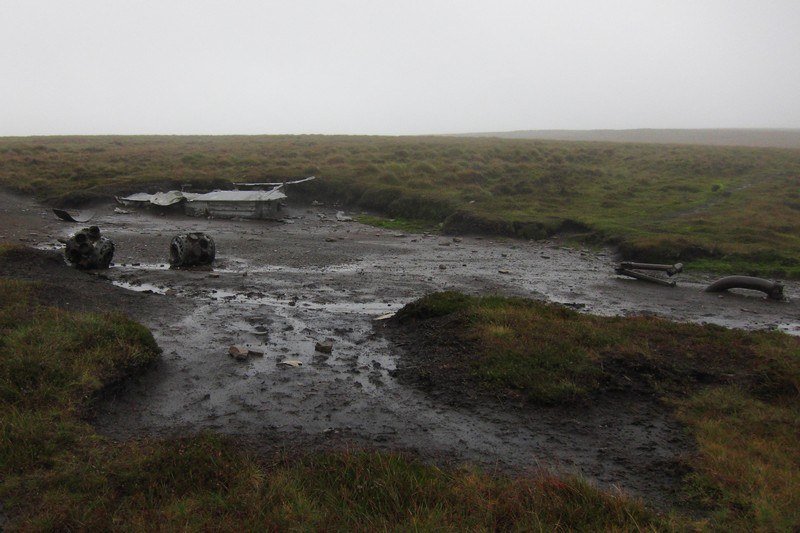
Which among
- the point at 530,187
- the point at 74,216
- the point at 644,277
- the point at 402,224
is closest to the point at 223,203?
the point at 74,216

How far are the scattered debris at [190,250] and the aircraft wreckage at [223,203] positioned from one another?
362 inches

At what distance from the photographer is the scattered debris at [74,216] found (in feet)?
67.4

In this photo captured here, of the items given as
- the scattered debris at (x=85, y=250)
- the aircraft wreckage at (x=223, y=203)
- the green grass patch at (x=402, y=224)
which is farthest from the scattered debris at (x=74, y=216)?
the green grass patch at (x=402, y=224)

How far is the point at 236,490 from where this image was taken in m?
4.41

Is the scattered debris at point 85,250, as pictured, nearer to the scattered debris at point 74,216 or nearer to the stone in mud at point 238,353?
the stone in mud at point 238,353

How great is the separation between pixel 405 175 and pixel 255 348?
22514 millimetres

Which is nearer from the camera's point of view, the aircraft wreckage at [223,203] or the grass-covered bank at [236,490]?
the grass-covered bank at [236,490]

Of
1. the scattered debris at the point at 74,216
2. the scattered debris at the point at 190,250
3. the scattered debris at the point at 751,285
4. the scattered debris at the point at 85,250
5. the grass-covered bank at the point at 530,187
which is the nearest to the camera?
the scattered debris at the point at 85,250

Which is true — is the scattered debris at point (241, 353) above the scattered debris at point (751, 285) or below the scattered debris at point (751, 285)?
above

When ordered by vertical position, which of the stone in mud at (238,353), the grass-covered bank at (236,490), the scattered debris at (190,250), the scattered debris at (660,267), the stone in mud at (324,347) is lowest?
the scattered debris at (660,267)

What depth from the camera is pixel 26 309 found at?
7855 mm

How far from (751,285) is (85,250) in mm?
16085

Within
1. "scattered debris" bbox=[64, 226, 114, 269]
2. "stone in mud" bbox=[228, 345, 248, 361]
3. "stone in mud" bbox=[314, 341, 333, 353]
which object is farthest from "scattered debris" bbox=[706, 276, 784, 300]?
"scattered debris" bbox=[64, 226, 114, 269]

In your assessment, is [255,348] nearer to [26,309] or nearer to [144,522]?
[26,309]
